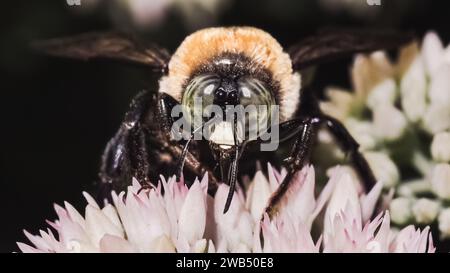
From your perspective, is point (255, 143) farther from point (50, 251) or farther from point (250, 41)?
point (50, 251)

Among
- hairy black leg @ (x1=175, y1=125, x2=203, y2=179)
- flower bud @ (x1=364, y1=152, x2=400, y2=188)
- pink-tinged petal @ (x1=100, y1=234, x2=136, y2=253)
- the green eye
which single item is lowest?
pink-tinged petal @ (x1=100, y1=234, x2=136, y2=253)

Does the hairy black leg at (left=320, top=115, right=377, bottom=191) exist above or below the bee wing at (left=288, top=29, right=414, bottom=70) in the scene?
below

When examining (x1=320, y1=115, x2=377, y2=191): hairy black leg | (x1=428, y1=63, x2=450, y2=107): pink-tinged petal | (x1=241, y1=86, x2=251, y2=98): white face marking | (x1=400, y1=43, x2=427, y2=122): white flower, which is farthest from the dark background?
(x1=241, y1=86, x2=251, y2=98): white face marking

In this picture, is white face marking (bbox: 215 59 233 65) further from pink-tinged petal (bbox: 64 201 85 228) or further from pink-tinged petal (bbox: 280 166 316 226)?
pink-tinged petal (bbox: 64 201 85 228)

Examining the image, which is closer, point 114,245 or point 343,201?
point 114,245

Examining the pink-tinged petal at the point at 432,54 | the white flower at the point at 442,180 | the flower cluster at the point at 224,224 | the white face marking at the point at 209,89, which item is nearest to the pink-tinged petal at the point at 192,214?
the flower cluster at the point at 224,224

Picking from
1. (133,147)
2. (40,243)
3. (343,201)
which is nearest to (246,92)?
(133,147)

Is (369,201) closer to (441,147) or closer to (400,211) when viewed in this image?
(400,211)

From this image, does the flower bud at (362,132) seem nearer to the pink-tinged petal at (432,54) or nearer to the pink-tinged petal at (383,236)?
the pink-tinged petal at (432,54)
